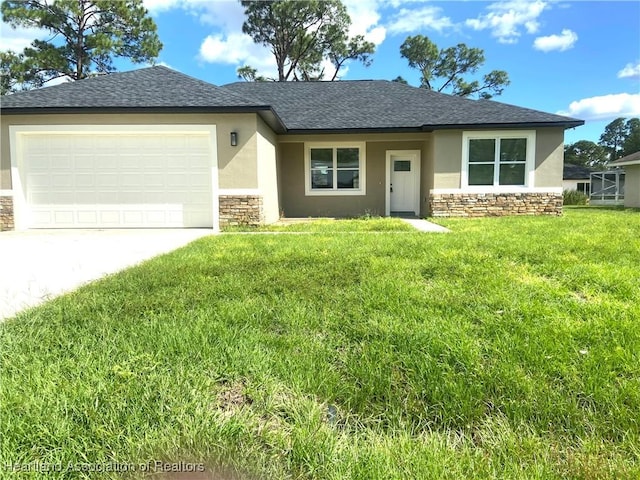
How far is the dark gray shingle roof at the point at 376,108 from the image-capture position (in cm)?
1225

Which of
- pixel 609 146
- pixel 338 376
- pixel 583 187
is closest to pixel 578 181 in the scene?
pixel 583 187

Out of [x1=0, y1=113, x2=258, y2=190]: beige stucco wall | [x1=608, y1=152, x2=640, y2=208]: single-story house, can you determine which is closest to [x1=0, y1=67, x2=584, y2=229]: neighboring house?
[x1=0, y1=113, x2=258, y2=190]: beige stucco wall

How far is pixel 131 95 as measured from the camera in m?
10.2

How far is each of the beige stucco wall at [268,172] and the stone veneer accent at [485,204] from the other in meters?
5.07

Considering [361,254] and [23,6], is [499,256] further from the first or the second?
[23,6]

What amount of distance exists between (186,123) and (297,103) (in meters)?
6.31

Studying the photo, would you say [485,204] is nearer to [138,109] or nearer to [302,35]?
[138,109]

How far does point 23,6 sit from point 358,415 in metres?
29.0

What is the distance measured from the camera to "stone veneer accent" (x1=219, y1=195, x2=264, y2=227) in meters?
10.2

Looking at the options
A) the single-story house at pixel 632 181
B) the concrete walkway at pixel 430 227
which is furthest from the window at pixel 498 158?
the single-story house at pixel 632 181

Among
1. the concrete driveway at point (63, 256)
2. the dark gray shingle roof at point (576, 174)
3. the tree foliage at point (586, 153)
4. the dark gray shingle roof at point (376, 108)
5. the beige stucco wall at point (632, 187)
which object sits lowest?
the concrete driveway at point (63, 256)

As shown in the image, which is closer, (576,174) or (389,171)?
(389,171)

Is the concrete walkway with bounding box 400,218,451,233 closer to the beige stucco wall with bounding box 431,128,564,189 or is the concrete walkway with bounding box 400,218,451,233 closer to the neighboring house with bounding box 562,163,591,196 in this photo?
the beige stucco wall with bounding box 431,128,564,189

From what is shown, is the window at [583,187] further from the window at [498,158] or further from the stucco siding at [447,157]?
the stucco siding at [447,157]
